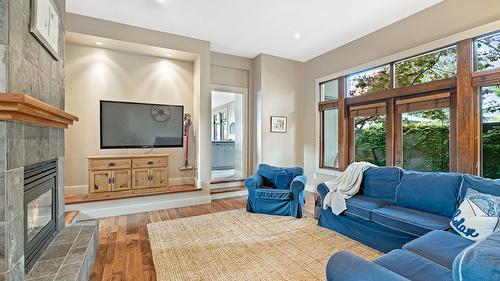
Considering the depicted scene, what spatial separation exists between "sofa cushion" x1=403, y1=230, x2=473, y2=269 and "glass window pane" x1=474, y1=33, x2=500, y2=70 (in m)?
2.34

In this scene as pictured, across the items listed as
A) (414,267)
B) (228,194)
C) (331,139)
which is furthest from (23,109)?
(331,139)

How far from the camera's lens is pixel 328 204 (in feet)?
10.7

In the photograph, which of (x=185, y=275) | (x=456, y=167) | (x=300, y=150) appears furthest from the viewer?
(x=300, y=150)

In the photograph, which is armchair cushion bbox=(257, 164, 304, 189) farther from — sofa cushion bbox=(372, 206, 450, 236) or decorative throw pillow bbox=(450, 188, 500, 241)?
decorative throw pillow bbox=(450, 188, 500, 241)

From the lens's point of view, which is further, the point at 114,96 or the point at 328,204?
the point at 114,96

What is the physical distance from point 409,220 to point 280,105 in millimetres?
3767

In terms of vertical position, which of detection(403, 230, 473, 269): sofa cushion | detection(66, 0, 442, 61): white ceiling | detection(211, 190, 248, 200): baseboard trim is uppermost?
detection(66, 0, 442, 61): white ceiling

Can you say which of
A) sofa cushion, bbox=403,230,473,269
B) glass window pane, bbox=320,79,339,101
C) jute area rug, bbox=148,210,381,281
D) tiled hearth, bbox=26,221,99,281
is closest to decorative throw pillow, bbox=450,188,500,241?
sofa cushion, bbox=403,230,473,269

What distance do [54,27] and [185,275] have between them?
104 inches

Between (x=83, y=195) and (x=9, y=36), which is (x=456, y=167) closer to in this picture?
(x=9, y=36)

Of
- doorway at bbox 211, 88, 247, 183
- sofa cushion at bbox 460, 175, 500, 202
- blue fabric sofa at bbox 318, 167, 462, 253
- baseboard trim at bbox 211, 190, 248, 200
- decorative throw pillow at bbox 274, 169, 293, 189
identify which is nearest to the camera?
sofa cushion at bbox 460, 175, 500, 202

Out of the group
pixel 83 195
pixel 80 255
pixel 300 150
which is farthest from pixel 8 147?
pixel 300 150

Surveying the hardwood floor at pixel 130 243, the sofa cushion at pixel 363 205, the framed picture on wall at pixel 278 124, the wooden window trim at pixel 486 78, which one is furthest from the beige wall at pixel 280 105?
the wooden window trim at pixel 486 78

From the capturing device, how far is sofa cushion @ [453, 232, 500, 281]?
2.47 feet
